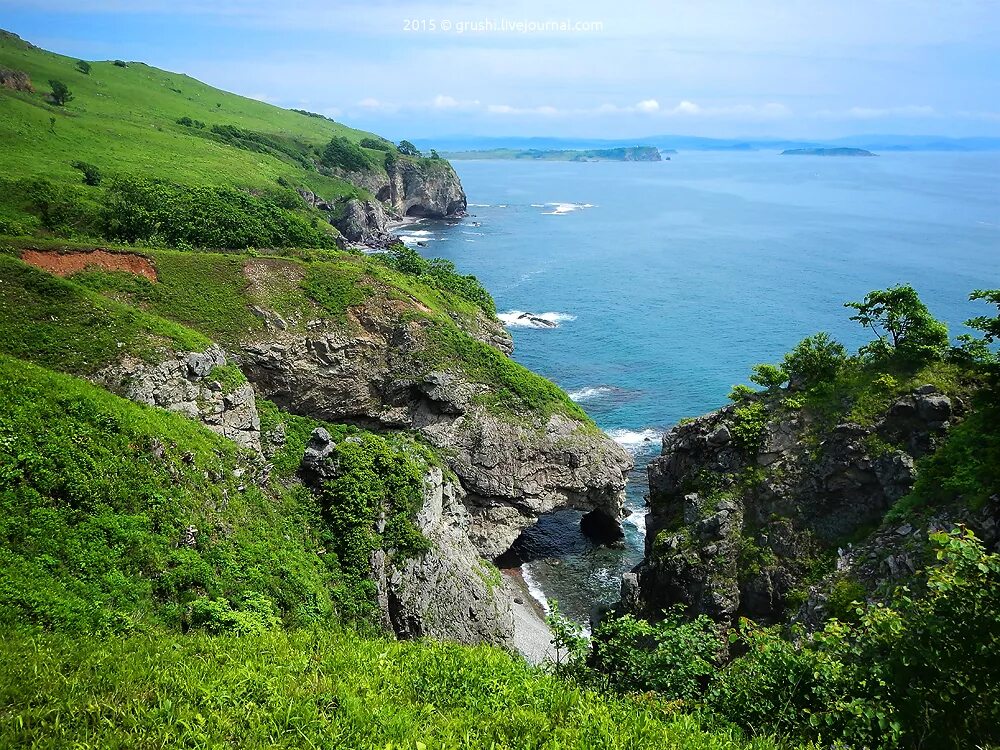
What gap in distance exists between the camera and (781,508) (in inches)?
1186

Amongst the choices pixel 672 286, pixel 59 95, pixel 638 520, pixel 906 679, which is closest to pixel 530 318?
pixel 672 286

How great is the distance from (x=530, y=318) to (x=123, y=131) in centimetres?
7335

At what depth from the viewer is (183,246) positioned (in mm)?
51406

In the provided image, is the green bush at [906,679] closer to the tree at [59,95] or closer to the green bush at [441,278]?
the green bush at [441,278]

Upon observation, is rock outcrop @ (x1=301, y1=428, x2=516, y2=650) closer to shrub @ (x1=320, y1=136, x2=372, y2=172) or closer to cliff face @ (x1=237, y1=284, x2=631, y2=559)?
cliff face @ (x1=237, y1=284, x2=631, y2=559)

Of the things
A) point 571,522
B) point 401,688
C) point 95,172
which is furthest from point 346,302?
point 95,172

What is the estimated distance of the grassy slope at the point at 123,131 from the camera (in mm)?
80125

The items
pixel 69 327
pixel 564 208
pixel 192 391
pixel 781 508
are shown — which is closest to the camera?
pixel 781 508

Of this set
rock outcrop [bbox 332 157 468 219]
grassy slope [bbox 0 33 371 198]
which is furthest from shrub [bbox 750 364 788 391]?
rock outcrop [bbox 332 157 468 219]

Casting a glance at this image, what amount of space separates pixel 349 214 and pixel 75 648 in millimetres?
126679

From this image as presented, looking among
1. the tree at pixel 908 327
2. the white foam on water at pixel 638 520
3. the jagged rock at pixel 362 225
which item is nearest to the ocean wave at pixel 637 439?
the white foam on water at pixel 638 520

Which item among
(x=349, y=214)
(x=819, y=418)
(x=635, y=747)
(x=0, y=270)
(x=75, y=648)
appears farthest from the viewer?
(x=349, y=214)

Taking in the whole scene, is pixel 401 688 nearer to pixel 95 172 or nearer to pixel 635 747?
pixel 635 747

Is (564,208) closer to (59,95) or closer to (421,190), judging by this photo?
(421,190)
